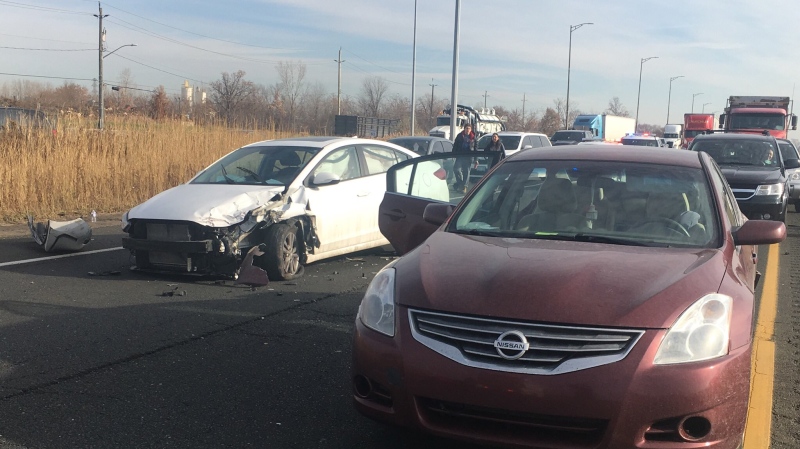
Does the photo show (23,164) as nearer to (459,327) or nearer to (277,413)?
(277,413)

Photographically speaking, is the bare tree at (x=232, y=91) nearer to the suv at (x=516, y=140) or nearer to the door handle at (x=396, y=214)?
the suv at (x=516, y=140)

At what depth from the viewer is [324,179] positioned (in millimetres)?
8453

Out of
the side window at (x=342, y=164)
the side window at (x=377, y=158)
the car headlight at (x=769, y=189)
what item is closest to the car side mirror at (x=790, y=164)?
the car headlight at (x=769, y=189)

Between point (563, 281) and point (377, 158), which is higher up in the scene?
point (377, 158)

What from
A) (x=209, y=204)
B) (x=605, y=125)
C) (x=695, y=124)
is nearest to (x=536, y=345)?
(x=209, y=204)

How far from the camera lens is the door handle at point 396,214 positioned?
6.26m

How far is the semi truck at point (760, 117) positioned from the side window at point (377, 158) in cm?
2094

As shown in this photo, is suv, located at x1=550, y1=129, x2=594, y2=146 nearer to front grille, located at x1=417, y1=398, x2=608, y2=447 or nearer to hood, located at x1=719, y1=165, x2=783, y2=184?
hood, located at x1=719, y1=165, x2=783, y2=184

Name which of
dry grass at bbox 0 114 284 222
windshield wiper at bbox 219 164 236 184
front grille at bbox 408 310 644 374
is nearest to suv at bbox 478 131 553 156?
dry grass at bbox 0 114 284 222

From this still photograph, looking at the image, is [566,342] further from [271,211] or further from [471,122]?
[471,122]

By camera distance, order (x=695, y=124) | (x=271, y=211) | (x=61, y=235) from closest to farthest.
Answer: (x=271, y=211), (x=61, y=235), (x=695, y=124)

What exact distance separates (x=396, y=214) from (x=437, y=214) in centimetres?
155

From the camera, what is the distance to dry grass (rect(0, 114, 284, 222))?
12.4 meters

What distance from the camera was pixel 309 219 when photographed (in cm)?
834
